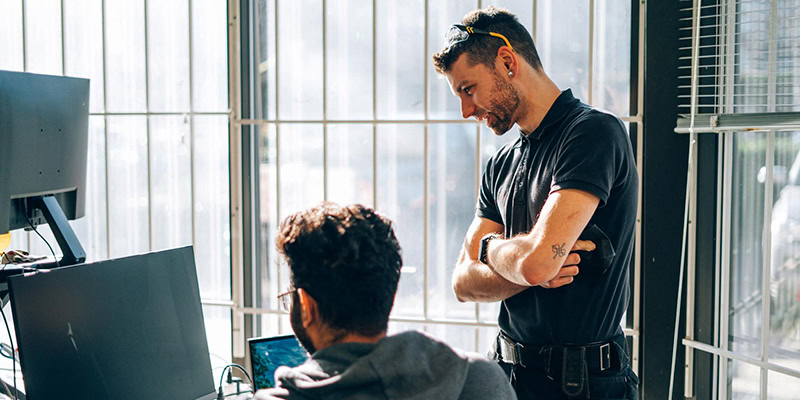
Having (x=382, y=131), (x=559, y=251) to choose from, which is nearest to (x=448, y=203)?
(x=382, y=131)

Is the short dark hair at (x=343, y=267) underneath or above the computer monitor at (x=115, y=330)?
above

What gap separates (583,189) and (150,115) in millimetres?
2022

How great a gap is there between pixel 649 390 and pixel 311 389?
176 cm

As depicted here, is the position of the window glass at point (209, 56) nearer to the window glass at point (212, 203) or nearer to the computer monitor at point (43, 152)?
the window glass at point (212, 203)

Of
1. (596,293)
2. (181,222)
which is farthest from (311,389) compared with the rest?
(181,222)

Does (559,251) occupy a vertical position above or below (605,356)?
above

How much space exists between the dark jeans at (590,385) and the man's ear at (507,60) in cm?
77

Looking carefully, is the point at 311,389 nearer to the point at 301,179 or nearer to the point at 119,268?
the point at 119,268

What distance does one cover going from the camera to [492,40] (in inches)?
73.7

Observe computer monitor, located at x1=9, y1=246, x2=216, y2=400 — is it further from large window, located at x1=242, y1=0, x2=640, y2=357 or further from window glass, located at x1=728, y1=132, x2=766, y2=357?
window glass, located at x1=728, y1=132, x2=766, y2=357

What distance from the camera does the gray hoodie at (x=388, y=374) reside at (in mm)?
1086

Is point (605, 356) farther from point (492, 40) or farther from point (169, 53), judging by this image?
point (169, 53)

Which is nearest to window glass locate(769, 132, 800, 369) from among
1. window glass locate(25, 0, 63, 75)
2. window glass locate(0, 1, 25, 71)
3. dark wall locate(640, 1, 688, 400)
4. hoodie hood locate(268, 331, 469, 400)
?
dark wall locate(640, 1, 688, 400)

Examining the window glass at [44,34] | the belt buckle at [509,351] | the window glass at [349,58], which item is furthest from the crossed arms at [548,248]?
the window glass at [44,34]
